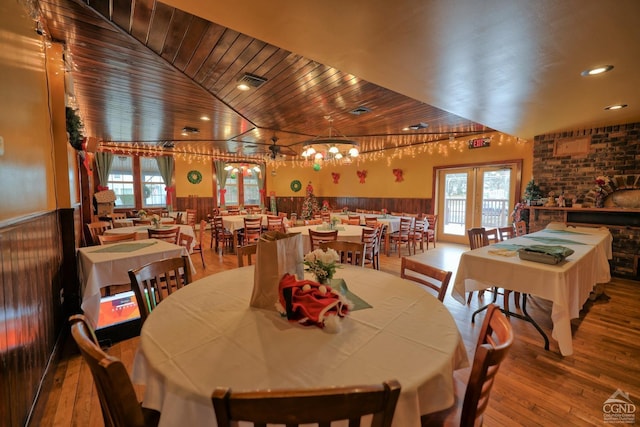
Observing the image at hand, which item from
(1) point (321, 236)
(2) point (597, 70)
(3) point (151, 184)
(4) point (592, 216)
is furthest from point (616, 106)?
(3) point (151, 184)

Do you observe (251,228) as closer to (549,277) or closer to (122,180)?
(549,277)

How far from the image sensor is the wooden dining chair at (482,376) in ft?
2.98

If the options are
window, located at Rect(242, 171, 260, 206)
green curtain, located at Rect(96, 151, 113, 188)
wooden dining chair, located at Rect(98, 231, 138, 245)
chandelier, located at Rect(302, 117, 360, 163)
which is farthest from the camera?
window, located at Rect(242, 171, 260, 206)

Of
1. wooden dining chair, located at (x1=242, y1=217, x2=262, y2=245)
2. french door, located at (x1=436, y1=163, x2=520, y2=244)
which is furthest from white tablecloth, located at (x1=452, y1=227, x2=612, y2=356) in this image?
wooden dining chair, located at (x1=242, y1=217, x2=262, y2=245)

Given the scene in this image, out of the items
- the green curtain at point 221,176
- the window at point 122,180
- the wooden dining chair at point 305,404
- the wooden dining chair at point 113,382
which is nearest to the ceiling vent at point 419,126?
the wooden dining chair at point 305,404

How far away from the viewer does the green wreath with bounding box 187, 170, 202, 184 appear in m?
9.53

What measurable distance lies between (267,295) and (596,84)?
13.0 ft

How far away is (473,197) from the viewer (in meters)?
7.20

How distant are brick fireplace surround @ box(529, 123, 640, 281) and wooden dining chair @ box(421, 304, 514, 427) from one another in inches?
211

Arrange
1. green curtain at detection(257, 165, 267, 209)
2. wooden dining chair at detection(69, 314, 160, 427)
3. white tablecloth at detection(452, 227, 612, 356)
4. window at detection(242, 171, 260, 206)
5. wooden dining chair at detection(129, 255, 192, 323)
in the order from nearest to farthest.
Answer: wooden dining chair at detection(69, 314, 160, 427) < wooden dining chair at detection(129, 255, 192, 323) < white tablecloth at detection(452, 227, 612, 356) < window at detection(242, 171, 260, 206) < green curtain at detection(257, 165, 267, 209)

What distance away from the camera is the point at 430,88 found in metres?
3.08

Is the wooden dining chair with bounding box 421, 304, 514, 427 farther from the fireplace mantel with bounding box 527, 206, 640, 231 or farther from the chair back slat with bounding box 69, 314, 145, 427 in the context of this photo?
the fireplace mantel with bounding box 527, 206, 640, 231

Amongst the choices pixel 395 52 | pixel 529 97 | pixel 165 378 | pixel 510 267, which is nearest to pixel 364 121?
pixel 529 97

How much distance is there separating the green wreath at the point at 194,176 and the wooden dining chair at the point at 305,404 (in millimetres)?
10021
